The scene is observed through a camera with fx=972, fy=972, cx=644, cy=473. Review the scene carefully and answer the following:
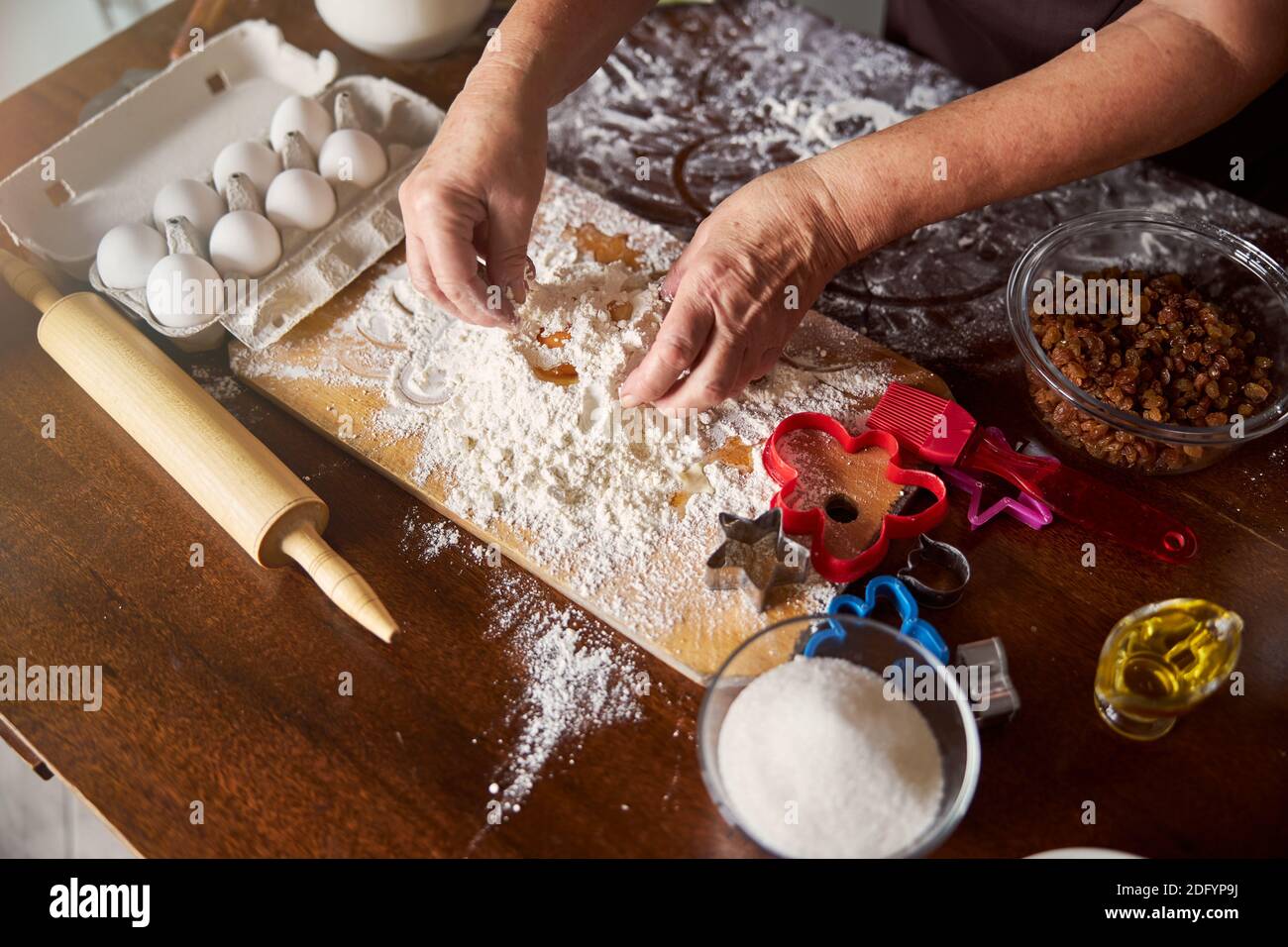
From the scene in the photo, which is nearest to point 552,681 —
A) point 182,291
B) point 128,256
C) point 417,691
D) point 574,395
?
point 417,691

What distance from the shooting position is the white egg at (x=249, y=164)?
4.42 feet

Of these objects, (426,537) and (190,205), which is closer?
(426,537)

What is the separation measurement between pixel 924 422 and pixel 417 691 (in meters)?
0.64

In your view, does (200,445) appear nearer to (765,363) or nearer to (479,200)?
(479,200)

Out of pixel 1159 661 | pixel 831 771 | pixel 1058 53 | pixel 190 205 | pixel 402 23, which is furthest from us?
pixel 402 23

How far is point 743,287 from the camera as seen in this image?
1.12m

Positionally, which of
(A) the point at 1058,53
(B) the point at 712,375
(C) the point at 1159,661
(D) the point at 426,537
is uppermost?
(A) the point at 1058,53

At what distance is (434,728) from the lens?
0.99m

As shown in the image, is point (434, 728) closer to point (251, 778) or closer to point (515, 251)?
point (251, 778)

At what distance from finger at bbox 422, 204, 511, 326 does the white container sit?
0.61 m

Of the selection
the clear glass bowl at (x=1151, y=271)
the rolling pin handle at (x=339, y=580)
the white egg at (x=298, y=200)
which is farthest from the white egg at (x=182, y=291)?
the clear glass bowl at (x=1151, y=271)

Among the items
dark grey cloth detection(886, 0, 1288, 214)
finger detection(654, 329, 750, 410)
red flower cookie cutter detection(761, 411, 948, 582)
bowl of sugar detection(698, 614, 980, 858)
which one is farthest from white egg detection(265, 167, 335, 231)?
dark grey cloth detection(886, 0, 1288, 214)
